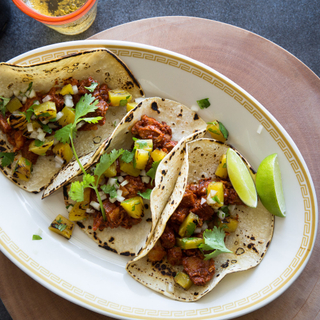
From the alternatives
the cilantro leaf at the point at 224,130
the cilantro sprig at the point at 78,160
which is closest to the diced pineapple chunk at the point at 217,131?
the cilantro leaf at the point at 224,130

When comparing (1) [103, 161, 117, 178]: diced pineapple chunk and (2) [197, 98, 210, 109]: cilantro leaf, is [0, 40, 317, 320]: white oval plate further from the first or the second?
(1) [103, 161, 117, 178]: diced pineapple chunk

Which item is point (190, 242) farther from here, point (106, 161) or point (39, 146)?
point (39, 146)

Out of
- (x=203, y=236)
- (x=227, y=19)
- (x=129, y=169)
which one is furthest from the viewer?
(x=227, y=19)

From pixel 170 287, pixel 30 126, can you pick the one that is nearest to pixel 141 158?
pixel 30 126

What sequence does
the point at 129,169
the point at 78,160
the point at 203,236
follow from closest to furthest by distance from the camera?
the point at 78,160
the point at 203,236
the point at 129,169

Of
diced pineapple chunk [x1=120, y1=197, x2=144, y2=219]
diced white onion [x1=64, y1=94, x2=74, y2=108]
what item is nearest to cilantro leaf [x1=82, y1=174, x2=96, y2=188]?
diced pineapple chunk [x1=120, y1=197, x2=144, y2=219]

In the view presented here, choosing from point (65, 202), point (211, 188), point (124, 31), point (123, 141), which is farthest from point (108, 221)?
point (124, 31)

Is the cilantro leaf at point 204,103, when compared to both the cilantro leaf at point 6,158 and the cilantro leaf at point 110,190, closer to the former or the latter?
the cilantro leaf at point 110,190
